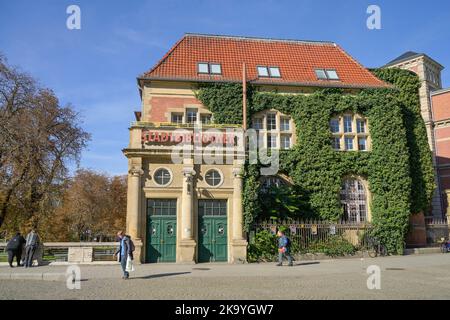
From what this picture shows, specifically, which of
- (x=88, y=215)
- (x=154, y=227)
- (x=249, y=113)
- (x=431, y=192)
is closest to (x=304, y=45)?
(x=249, y=113)

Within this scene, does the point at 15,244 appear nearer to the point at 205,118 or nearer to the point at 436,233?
the point at 205,118

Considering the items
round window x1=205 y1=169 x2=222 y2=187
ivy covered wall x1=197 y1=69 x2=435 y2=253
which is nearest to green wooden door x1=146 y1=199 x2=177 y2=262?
round window x1=205 y1=169 x2=222 y2=187

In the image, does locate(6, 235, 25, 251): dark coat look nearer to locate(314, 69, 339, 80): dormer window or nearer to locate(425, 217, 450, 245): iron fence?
locate(314, 69, 339, 80): dormer window

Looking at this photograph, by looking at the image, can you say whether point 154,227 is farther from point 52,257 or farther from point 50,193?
point 50,193

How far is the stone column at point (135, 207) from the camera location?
1829 cm

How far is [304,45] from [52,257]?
21402 mm

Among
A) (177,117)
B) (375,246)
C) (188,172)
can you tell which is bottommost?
(375,246)

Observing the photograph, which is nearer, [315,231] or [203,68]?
[315,231]

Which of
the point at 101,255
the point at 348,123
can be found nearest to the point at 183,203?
the point at 101,255

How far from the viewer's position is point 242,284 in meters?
12.1

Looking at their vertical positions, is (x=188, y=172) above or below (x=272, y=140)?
below

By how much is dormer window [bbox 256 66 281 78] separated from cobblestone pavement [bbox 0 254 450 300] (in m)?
13.3

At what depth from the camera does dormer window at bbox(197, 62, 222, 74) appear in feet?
82.4

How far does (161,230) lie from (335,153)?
11.4 metres
